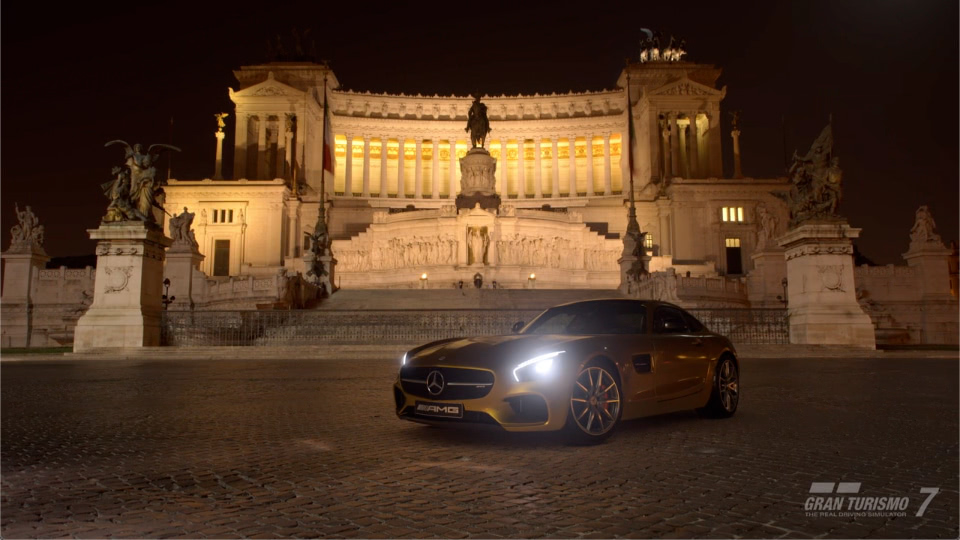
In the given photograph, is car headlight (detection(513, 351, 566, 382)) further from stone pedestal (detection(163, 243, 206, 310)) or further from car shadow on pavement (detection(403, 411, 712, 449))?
stone pedestal (detection(163, 243, 206, 310))

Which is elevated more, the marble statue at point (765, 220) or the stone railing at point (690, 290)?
the marble statue at point (765, 220)

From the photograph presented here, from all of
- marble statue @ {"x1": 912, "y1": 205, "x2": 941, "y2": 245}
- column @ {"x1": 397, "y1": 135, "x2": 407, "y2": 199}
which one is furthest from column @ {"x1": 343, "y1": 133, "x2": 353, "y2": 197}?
marble statue @ {"x1": 912, "y1": 205, "x2": 941, "y2": 245}

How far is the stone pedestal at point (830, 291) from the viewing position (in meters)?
22.0

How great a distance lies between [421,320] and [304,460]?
19.1 m

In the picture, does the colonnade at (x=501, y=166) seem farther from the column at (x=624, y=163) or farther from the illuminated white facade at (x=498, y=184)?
the column at (x=624, y=163)

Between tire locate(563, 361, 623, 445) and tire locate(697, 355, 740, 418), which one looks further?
tire locate(697, 355, 740, 418)

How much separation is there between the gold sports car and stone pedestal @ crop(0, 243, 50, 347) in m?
39.0

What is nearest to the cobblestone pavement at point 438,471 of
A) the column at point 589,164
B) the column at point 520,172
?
the column at point 589,164

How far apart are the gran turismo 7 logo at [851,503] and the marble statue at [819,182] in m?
19.8

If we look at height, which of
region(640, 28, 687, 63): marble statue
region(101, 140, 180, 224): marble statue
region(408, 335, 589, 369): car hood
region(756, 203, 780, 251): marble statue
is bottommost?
region(408, 335, 589, 369): car hood

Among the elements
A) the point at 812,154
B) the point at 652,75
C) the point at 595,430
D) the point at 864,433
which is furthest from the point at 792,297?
the point at 652,75

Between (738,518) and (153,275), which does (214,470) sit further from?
(153,275)

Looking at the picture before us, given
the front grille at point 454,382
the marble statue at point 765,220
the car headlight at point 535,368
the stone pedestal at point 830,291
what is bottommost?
the front grille at point 454,382

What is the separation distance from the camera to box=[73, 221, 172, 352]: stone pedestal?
21859 mm
